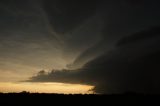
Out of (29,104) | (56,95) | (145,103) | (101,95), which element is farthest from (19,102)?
(145,103)

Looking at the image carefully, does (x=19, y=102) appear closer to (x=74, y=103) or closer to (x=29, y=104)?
(x=29, y=104)

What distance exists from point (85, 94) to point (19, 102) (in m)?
22.4

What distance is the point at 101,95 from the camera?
145m

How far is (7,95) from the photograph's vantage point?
467ft

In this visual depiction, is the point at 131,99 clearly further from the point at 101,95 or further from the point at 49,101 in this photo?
the point at 49,101

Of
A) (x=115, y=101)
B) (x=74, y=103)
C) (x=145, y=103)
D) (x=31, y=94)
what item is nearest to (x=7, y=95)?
(x=31, y=94)

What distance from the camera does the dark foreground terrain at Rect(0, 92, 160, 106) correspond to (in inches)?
5325

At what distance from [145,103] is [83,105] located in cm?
1753

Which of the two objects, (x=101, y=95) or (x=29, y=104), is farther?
(x=101, y=95)

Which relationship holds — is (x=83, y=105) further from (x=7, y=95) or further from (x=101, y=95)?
(x=7, y=95)

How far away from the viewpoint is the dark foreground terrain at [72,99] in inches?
5325

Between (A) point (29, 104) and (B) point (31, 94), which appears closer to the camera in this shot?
(A) point (29, 104)

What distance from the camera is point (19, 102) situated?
437ft

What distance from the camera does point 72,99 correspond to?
142 meters
